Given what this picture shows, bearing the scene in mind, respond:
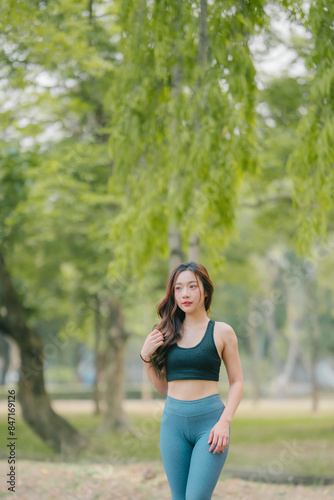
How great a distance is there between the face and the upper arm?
21 cm

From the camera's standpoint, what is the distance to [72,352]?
4319 cm

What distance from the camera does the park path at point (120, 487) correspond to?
5.68 meters

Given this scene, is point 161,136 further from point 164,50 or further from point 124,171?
point 164,50

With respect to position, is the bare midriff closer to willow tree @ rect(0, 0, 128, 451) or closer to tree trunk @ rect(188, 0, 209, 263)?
tree trunk @ rect(188, 0, 209, 263)

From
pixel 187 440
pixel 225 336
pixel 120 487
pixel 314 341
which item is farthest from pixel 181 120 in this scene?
pixel 314 341

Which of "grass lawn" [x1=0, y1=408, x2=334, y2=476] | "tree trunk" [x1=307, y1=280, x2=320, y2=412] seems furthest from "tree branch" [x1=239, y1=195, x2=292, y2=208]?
"tree trunk" [x1=307, y1=280, x2=320, y2=412]

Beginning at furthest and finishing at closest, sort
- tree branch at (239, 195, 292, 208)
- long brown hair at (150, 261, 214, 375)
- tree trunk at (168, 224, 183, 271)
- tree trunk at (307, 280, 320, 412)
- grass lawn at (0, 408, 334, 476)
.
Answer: tree trunk at (307, 280, 320, 412) → tree branch at (239, 195, 292, 208) → grass lawn at (0, 408, 334, 476) → tree trunk at (168, 224, 183, 271) → long brown hair at (150, 261, 214, 375)

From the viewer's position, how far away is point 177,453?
2.97 meters

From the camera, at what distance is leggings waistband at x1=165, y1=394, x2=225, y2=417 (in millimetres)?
2951

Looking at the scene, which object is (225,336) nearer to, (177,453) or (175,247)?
(177,453)

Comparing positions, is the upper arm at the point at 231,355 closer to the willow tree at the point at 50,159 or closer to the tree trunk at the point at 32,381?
the willow tree at the point at 50,159

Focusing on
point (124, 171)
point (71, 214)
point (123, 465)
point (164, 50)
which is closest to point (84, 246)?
point (71, 214)

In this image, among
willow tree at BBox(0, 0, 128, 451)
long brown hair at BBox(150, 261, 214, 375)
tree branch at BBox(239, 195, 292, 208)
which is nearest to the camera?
long brown hair at BBox(150, 261, 214, 375)

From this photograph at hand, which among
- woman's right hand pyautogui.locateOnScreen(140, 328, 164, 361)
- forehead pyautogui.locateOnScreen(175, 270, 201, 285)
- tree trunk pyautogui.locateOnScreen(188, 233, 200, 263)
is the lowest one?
woman's right hand pyautogui.locateOnScreen(140, 328, 164, 361)
